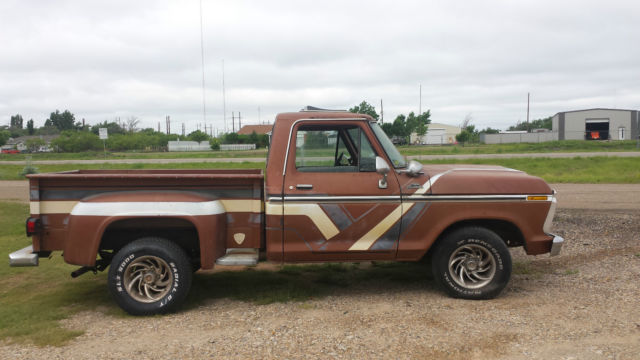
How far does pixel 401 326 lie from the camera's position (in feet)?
15.2

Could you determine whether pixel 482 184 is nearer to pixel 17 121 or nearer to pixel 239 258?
pixel 239 258

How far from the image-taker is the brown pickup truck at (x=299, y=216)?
4.96 meters

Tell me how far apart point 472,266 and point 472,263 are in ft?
0.11

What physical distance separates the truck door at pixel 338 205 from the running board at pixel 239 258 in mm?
354

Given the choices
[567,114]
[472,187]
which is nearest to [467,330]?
[472,187]

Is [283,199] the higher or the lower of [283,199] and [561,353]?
the higher

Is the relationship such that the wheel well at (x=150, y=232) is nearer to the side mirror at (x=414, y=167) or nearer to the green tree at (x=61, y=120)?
the side mirror at (x=414, y=167)

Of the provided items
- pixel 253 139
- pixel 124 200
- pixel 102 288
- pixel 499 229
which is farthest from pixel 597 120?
pixel 124 200

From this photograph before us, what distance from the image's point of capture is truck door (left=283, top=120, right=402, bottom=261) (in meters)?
5.16

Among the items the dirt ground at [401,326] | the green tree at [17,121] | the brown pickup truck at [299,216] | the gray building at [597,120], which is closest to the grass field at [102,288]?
the dirt ground at [401,326]

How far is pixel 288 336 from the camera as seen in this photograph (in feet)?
14.5

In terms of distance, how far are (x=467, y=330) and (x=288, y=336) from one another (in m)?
1.61

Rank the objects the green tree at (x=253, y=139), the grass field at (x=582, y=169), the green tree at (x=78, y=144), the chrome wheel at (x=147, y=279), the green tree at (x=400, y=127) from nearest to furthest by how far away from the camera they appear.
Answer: the chrome wheel at (x=147, y=279) < the grass field at (x=582, y=169) < the green tree at (x=400, y=127) < the green tree at (x=78, y=144) < the green tree at (x=253, y=139)

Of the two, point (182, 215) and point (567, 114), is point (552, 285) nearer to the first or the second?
point (182, 215)
